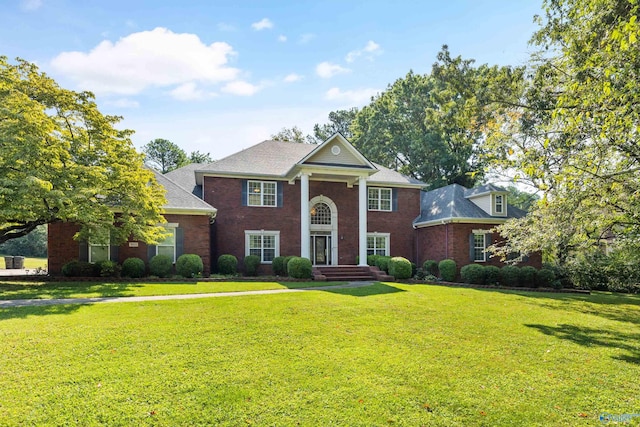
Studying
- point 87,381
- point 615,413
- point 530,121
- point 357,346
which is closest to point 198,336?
point 87,381

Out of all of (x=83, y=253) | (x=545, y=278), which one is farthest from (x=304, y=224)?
(x=545, y=278)

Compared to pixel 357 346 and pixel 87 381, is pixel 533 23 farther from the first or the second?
pixel 87 381

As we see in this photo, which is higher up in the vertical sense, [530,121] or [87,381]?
[530,121]

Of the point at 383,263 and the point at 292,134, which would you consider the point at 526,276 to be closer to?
the point at 383,263

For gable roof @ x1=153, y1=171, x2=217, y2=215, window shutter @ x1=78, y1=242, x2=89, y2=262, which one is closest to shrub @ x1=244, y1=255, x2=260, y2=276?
gable roof @ x1=153, y1=171, x2=217, y2=215

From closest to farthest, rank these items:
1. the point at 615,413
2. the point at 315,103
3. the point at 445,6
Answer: the point at 615,413 → the point at 445,6 → the point at 315,103

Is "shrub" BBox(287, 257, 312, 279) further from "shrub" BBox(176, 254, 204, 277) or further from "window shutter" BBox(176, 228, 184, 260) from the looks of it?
"window shutter" BBox(176, 228, 184, 260)

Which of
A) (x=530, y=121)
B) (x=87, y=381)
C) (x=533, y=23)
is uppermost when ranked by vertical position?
(x=533, y=23)

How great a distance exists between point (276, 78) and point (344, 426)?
12.8 meters

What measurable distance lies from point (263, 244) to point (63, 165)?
35.7ft

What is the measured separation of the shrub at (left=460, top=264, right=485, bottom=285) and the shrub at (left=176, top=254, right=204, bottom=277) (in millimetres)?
13389

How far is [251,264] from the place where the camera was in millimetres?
20156

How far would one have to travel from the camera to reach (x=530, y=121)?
61.3 feet

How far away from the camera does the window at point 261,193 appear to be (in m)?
21.5
